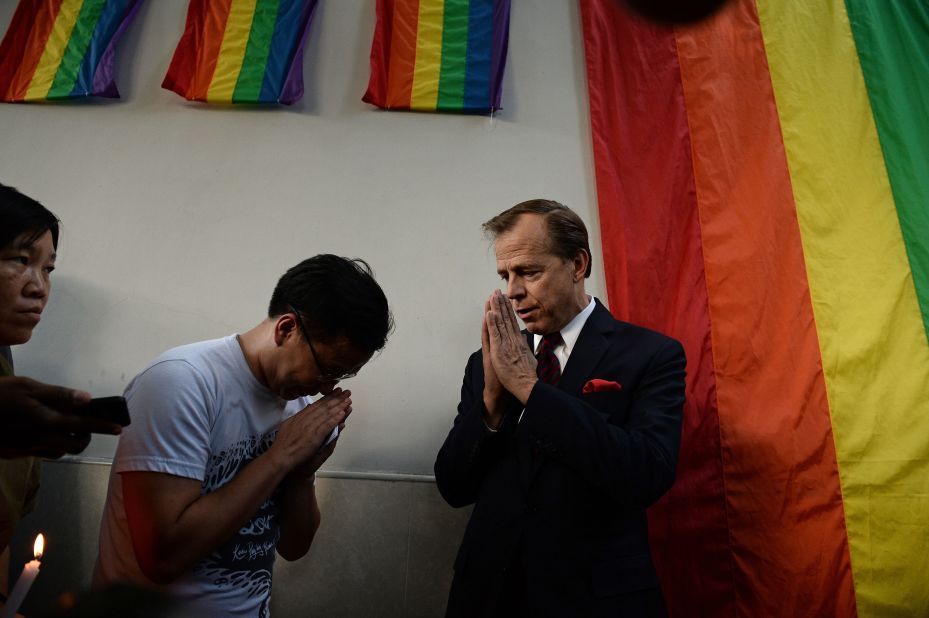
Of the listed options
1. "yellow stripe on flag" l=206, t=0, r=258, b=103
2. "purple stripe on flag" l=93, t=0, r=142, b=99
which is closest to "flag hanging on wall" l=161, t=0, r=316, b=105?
"yellow stripe on flag" l=206, t=0, r=258, b=103

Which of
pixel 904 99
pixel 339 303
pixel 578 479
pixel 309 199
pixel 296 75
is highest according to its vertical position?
pixel 296 75

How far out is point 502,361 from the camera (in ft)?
5.07

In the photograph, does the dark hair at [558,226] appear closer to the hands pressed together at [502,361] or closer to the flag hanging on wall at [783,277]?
the hands pressed together at [502,361]

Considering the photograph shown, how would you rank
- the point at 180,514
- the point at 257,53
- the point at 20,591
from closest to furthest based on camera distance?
1. the point at 20,591
2. the point at 180,514
3. the point at 257,53

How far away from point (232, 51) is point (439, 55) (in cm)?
74

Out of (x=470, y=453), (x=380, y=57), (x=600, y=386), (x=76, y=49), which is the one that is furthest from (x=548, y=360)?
(x=76, y=49)

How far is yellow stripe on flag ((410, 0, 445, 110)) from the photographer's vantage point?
92.2 inches

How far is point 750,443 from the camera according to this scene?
6.34 ft

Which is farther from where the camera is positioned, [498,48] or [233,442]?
[498,48]

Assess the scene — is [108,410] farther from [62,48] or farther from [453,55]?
[62,48]

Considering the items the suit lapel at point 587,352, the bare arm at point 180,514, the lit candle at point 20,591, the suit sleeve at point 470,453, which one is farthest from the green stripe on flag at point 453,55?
the lit candle at point 20,591

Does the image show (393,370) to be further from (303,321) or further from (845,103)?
(845,103)

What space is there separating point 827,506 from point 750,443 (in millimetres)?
251

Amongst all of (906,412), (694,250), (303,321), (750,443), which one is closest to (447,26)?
(694,250)
